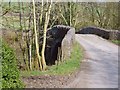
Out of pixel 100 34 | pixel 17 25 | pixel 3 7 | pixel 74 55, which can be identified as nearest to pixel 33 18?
pixel 17 25

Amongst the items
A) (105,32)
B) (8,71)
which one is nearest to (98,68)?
(8,71)

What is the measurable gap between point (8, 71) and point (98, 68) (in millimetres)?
8975

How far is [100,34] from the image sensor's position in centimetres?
2972

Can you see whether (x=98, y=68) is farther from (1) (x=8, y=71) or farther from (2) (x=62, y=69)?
(1) (x=8, y=71)

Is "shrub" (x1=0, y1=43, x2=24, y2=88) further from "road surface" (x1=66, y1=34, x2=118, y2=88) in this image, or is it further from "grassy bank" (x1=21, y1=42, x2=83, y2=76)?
"grassy bank" (x1=21, y1=42, x2=83, y2=76)

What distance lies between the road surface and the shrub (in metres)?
5.24

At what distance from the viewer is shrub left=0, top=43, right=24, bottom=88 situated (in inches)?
297

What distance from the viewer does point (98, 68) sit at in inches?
632

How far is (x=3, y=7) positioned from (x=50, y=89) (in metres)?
3.84

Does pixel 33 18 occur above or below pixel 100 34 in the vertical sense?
above

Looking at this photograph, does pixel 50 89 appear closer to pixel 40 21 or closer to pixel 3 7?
pixel 3 7

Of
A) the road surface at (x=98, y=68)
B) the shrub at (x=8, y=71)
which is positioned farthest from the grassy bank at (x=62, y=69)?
the shrub at (x=8, y=71)

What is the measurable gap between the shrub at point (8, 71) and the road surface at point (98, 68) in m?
5.24

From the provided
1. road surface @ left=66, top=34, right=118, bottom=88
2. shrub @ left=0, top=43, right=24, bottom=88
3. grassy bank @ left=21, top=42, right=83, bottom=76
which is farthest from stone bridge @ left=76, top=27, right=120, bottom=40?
shrub @ left=0, top=43, right=24, bottom=88
